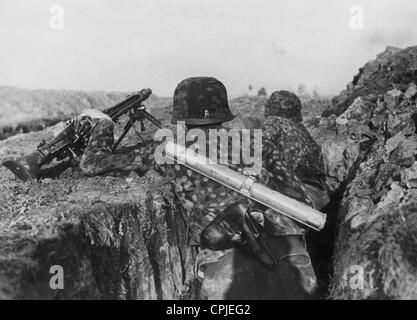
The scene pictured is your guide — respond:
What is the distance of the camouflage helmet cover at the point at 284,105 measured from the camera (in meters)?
6.15

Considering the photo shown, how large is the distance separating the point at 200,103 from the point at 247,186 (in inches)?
36.7

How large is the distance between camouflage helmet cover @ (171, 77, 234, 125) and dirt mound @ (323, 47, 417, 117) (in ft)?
10.0

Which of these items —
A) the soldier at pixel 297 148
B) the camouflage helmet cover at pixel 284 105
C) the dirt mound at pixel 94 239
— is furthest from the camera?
the camouflage helmet cover at pixel 284 105

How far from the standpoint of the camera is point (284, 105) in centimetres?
615

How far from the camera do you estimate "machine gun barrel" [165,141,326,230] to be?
363 centimetres

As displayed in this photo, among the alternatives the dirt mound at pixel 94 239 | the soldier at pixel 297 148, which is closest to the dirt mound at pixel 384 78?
the soldier at pixel 297 148

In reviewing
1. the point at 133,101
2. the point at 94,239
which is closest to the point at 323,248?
the point at 94,239

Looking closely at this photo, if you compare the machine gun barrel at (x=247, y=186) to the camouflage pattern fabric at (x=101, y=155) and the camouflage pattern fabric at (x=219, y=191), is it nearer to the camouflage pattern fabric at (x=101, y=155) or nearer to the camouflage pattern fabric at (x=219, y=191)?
the camouflage pattern fabric at (x=219, y=191)

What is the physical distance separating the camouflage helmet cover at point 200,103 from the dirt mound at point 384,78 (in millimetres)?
3059

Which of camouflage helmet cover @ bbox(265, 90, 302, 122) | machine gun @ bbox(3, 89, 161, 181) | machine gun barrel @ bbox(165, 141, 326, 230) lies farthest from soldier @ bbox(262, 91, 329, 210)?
machine gun @ bbox(3, 89, 161, 181)

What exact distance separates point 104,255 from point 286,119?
8.86 ft

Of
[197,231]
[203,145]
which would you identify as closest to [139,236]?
[197,231]
